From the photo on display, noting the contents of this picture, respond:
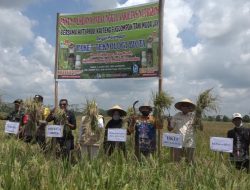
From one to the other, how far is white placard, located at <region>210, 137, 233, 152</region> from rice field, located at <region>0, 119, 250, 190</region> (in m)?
0.56

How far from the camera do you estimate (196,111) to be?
8562 mm

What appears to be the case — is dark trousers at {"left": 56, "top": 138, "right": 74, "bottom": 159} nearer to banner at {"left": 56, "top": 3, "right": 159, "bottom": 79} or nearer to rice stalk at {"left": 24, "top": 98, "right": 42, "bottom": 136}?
rice stalk at {"left": 24, "top": 98, "right": 42, "bottom": 136}

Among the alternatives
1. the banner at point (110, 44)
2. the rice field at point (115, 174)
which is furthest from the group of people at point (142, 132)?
the banner at point (110, 44)

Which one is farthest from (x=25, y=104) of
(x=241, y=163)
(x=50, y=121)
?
(x=241, y=163)

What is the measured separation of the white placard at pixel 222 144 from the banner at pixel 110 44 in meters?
2.94

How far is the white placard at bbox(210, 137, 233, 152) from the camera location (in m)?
7.90

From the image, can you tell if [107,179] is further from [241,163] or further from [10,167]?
[241,163]

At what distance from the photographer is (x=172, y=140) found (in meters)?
8.52

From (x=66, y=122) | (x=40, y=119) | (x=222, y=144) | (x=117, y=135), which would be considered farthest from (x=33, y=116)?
(x=222, y=144)

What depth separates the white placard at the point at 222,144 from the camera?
7.90 m

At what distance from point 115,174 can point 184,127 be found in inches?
115

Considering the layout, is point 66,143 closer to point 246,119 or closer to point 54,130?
point 54,130

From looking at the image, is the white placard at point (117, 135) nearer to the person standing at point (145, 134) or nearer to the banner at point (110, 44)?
the person standing at point (145, 134)

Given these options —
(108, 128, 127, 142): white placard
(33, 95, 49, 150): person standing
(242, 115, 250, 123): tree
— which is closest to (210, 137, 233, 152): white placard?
(242, 115, 250, 123): tree
